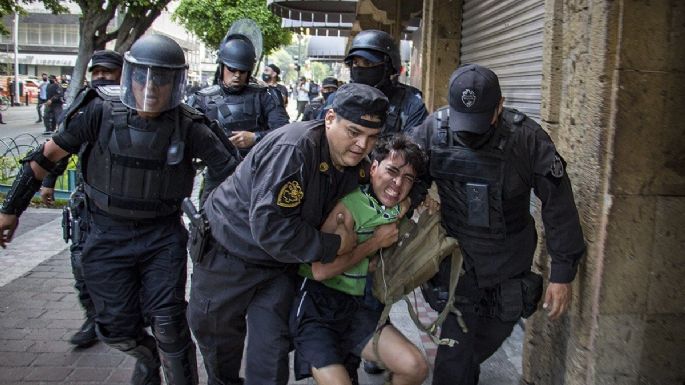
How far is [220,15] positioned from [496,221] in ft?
75.6

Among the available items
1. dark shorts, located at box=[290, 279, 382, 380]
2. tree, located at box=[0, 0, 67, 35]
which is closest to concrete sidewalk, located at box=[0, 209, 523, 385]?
dark shorts, located at box=[290, 279, 382, 380]

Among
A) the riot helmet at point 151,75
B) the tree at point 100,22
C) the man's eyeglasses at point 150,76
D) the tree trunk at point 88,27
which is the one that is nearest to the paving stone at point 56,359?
the riot helmet at point 151,75

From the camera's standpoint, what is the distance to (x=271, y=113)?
518cm

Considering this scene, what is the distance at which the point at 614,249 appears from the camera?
2854mm

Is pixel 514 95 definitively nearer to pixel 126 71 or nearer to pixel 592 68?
pixel 592 68

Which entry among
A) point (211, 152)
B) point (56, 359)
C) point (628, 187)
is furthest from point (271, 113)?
point (628, 187)

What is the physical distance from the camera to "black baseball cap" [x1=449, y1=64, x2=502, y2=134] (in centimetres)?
273

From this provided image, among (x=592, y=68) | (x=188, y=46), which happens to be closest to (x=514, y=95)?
(x=592, y=68)

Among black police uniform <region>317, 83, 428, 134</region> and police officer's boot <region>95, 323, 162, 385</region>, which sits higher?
black police uniform <region>317, 83, 428, 134</region>

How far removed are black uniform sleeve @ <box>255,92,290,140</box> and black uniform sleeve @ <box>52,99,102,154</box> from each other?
76.7 inches

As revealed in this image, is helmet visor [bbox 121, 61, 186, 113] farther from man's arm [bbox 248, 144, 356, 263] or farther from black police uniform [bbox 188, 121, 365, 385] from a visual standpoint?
man's arm [bbox 248, 144, 356, 263]

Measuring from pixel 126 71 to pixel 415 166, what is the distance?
59.9 inches

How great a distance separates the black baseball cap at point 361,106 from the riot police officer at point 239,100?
2.54 m

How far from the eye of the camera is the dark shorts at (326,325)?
2.70m
